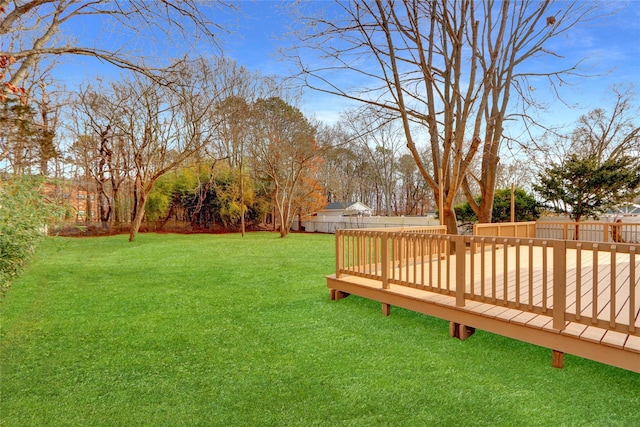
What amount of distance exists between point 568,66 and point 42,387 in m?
11.3

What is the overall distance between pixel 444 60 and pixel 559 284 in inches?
245

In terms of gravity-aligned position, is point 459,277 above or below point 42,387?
above

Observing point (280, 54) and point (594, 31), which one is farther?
point (594, 31)

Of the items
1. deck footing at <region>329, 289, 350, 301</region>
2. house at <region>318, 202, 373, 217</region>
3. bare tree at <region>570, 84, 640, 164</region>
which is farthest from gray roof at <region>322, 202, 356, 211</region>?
deck footing at <region>329, 289, 350, 301</region>

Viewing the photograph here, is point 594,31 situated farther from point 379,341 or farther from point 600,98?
point 379,341

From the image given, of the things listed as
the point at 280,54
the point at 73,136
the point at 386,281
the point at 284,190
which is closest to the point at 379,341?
the point at 386,281

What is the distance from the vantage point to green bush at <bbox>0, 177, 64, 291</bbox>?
427 cm

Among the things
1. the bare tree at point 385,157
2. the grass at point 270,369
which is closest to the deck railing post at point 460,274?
the grass at point 270,369

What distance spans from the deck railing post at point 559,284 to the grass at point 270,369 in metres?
0.41

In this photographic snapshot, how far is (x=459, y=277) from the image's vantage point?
11.8 ft

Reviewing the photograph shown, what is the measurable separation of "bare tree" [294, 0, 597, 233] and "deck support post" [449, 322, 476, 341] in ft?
13.7

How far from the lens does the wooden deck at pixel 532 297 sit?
8.63 ft

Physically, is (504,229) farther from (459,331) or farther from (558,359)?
(558,359)

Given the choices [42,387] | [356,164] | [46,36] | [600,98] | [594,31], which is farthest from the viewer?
[356,164]
